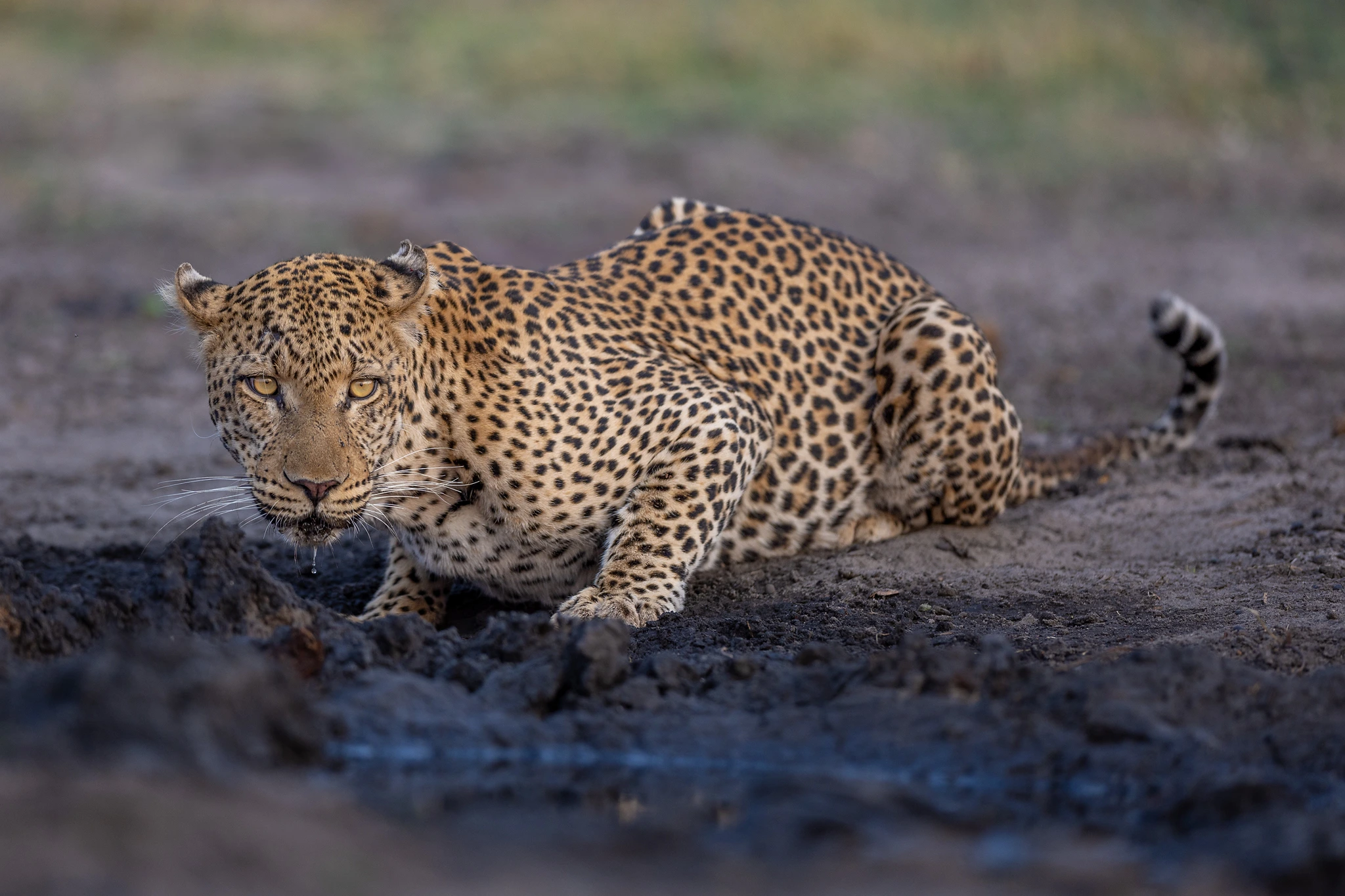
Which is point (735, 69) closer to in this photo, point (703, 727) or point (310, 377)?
point (310, 377)

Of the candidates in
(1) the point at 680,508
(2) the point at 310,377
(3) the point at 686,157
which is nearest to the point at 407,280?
(2) the point at 310,377

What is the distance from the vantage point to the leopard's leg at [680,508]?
243 inches

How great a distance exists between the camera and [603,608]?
235 inches

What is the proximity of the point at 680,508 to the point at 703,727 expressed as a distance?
6.22 ft

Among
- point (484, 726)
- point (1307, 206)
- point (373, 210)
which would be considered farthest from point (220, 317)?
point (1307, 206)

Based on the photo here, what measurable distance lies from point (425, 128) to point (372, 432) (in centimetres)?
1204

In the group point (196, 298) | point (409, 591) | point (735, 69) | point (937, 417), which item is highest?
point (735, 69)

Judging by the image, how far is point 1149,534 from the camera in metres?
7.26

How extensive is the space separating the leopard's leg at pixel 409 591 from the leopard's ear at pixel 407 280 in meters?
1.28

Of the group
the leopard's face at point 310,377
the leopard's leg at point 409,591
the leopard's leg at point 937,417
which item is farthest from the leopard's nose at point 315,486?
the leopard's leg at point 937,417

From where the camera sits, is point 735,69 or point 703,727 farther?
point 735,69

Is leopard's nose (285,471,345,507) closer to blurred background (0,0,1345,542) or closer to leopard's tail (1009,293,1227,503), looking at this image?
leopard's tail (1009,293,1227,503)

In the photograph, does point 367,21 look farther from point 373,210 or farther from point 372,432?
point 372,432

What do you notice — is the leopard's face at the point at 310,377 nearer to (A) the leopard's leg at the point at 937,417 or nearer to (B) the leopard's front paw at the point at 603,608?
(B) the leopard's front paw at the point at 603,608
